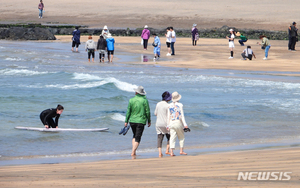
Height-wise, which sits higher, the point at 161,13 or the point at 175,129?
the point at 161,13

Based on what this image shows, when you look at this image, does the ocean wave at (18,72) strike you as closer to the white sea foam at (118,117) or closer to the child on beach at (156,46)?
the child on beach at (156,46)

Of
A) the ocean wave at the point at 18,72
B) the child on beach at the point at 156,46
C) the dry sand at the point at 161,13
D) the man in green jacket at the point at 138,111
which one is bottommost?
the ocean wave at the point at 18,72

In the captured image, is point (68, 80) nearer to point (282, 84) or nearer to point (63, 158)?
point (282, 84)

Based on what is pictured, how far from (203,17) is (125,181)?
5679 centimetres

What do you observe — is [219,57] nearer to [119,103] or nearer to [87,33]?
[119,103]

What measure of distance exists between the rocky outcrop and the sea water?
12549mm

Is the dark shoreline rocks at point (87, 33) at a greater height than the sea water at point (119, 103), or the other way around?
the dark shoreline rocks at point (87, 33)

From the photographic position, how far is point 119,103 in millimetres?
17953

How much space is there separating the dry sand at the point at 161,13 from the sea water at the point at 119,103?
29.1 metres

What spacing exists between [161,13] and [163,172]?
2341 inches

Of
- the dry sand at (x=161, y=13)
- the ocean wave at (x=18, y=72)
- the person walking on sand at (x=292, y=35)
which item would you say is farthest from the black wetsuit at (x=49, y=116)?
the dry sand at (x=161, y=13)

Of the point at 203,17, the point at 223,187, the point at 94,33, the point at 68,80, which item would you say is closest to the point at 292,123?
the point at 223,187

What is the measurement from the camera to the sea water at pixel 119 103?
1152 centimetres

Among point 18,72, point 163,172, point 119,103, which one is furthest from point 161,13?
point 163,172
